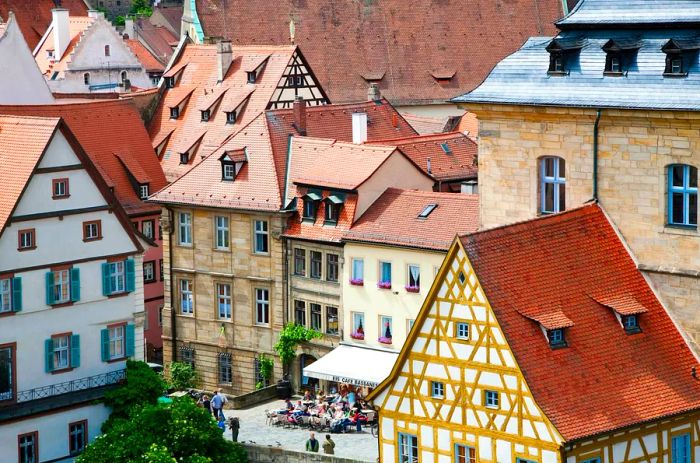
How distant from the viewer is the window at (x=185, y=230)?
81.4m

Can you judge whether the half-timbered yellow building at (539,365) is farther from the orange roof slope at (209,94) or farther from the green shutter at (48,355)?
the orange roof slope at (209,94)

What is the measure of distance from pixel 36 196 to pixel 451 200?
1410 centimetres

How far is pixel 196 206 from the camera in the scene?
8062 centimetres

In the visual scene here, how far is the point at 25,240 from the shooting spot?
65.9 m

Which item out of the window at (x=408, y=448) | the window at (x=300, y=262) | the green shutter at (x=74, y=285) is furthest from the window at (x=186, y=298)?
the window at (x=408, y=448)

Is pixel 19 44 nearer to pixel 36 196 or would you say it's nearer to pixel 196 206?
pixel 196 206

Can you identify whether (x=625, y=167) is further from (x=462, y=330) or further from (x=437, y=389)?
(x=437, y=389)

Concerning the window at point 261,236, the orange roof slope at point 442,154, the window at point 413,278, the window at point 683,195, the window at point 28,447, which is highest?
the orange roof slope at point 442,154

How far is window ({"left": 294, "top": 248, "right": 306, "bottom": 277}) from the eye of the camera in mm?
77938

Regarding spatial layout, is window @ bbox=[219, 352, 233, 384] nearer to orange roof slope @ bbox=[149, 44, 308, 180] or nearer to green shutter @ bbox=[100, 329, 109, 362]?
green shutter @ bbox=[100, 329, 109, 362]

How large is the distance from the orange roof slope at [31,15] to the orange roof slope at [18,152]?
6879 cm

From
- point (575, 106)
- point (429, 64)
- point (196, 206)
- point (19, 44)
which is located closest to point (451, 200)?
point (196, 206)

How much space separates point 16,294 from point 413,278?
44.6 ft

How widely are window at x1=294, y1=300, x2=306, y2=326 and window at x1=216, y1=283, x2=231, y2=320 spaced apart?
3258mm
